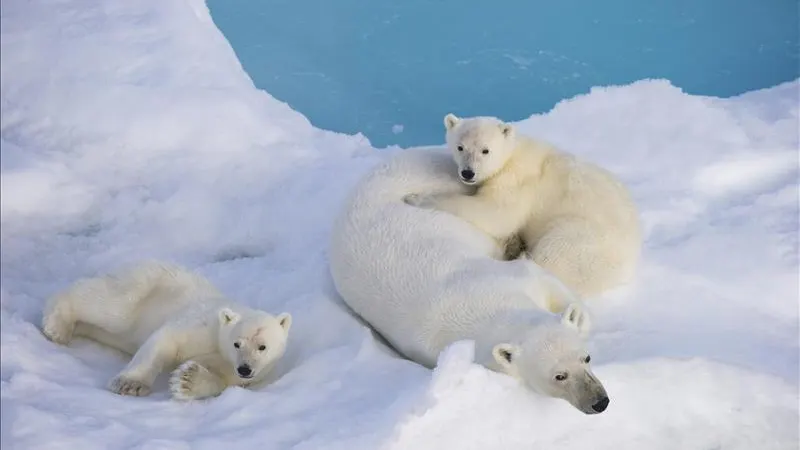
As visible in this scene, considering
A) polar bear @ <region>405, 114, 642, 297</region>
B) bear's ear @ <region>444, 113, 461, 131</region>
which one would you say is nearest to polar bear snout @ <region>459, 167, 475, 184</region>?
polar bear @ <region>405, 114, 642, 297</region>

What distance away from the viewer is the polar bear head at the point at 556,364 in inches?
108

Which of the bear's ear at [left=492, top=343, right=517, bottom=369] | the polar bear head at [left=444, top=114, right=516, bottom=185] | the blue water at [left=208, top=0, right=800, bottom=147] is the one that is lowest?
the blue water at [left=208, top=0, right=800, bottom=147]

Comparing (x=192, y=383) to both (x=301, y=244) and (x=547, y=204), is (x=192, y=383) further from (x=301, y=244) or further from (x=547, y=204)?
(x=547, y=204)

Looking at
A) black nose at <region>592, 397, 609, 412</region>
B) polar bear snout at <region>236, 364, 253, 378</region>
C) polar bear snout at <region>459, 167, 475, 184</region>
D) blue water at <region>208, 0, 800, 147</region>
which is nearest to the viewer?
black nose at <region>592, 397, 609, 412</region>

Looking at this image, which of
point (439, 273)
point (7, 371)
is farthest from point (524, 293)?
point (7, 371)

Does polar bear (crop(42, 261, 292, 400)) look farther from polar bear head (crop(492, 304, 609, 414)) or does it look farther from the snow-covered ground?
polar bear head (crop(492, 304, 609, 414))

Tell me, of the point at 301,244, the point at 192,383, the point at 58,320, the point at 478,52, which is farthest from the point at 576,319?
the point at 478,52

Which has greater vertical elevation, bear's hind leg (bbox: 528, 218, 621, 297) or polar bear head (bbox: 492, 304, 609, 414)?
polar bear head (bbox: 492, 304, 609, 414)

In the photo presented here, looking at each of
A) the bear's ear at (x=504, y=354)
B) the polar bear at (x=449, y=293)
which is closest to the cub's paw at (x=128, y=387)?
the polar bear at (x=449, y=293)

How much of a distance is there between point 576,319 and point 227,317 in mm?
1168

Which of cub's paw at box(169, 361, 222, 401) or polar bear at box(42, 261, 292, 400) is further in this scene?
polar bear at box(42, 261, 292, 400)

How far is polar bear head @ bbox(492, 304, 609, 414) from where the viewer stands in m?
2.76

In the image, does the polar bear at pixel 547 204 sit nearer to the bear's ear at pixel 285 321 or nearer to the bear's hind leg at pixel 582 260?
the bear's hind leg at pixel 582 260

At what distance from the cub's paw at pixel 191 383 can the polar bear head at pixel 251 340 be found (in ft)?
0.35
